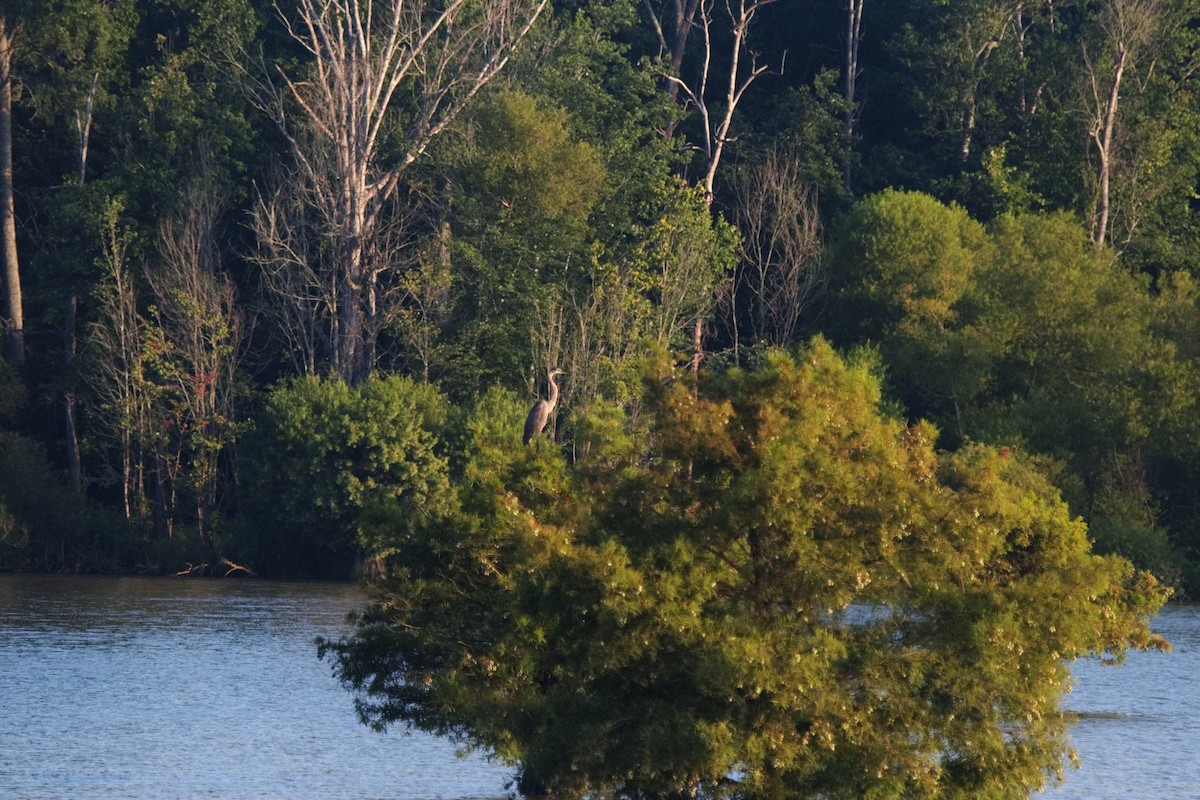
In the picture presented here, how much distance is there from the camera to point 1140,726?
3228 centimetres

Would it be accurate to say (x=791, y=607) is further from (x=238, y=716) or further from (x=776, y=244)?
(x=776, y=244)

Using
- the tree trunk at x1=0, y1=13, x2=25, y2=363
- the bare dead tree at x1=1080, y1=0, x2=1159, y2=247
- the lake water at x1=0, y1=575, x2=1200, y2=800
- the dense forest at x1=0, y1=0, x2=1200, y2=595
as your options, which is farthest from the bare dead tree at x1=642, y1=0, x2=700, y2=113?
the lake water at x1=0, y1=575, x2=1200, y2=800

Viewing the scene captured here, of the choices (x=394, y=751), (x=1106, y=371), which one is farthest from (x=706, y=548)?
(x=1106, y=371)

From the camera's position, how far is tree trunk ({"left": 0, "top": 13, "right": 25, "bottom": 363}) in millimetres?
58719

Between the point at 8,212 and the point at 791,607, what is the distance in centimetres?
4595

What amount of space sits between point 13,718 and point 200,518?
25038mm

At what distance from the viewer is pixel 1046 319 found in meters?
55.8

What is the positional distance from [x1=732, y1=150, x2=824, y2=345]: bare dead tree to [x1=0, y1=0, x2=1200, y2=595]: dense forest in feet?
0.58

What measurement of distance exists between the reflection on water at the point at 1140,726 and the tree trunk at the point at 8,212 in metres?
33.4

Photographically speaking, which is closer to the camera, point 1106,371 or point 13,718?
point 13,718

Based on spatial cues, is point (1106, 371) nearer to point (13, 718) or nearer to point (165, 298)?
point (165, 298)

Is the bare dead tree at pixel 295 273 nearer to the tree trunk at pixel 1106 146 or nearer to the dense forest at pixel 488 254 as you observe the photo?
the dense forest at pixel 488 254

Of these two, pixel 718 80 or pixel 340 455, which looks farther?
pixel 718 80

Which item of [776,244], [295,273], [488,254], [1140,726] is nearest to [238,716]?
[1140,726]
